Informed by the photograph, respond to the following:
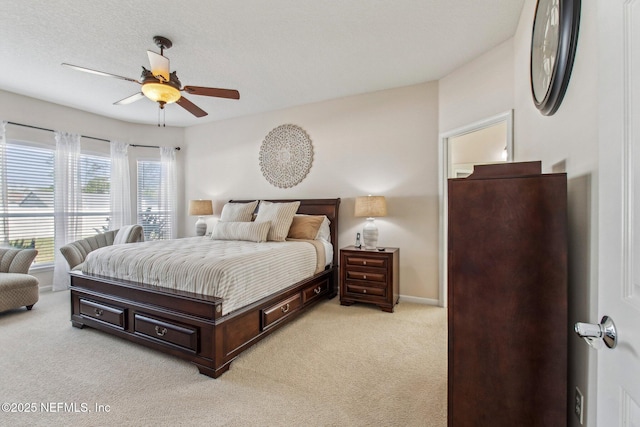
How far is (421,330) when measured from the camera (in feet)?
9.62

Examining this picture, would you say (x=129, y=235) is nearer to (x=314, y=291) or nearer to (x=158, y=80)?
(x=158, y=80)

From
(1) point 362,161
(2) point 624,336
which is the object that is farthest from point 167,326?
(1) point 362,161

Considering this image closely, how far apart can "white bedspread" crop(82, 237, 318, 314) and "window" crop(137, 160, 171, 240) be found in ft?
8.99

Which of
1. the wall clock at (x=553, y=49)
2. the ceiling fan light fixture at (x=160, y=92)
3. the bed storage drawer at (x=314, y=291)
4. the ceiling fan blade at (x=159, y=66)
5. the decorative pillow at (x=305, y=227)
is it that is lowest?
the bed storage drawer at (x=314, y=291)

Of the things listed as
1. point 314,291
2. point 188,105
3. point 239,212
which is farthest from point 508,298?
point 239,212

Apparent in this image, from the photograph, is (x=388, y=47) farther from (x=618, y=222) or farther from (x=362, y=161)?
(x=618, y=222)

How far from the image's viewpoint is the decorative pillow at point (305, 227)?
12.7 feet

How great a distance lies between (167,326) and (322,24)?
112 inches

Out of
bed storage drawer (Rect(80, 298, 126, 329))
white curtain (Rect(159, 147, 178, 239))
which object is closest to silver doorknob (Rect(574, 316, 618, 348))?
bed storage drawer (Rect(80, 298, 126, 329))

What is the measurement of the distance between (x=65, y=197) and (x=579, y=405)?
6.11m

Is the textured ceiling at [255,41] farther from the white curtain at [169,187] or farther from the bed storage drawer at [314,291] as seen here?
the bed storage drawer at [314,291]

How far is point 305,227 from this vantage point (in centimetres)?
391

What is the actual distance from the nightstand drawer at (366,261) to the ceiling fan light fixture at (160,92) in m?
2.53

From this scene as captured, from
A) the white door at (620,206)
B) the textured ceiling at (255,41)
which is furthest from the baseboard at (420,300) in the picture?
the white door at (620,206)
